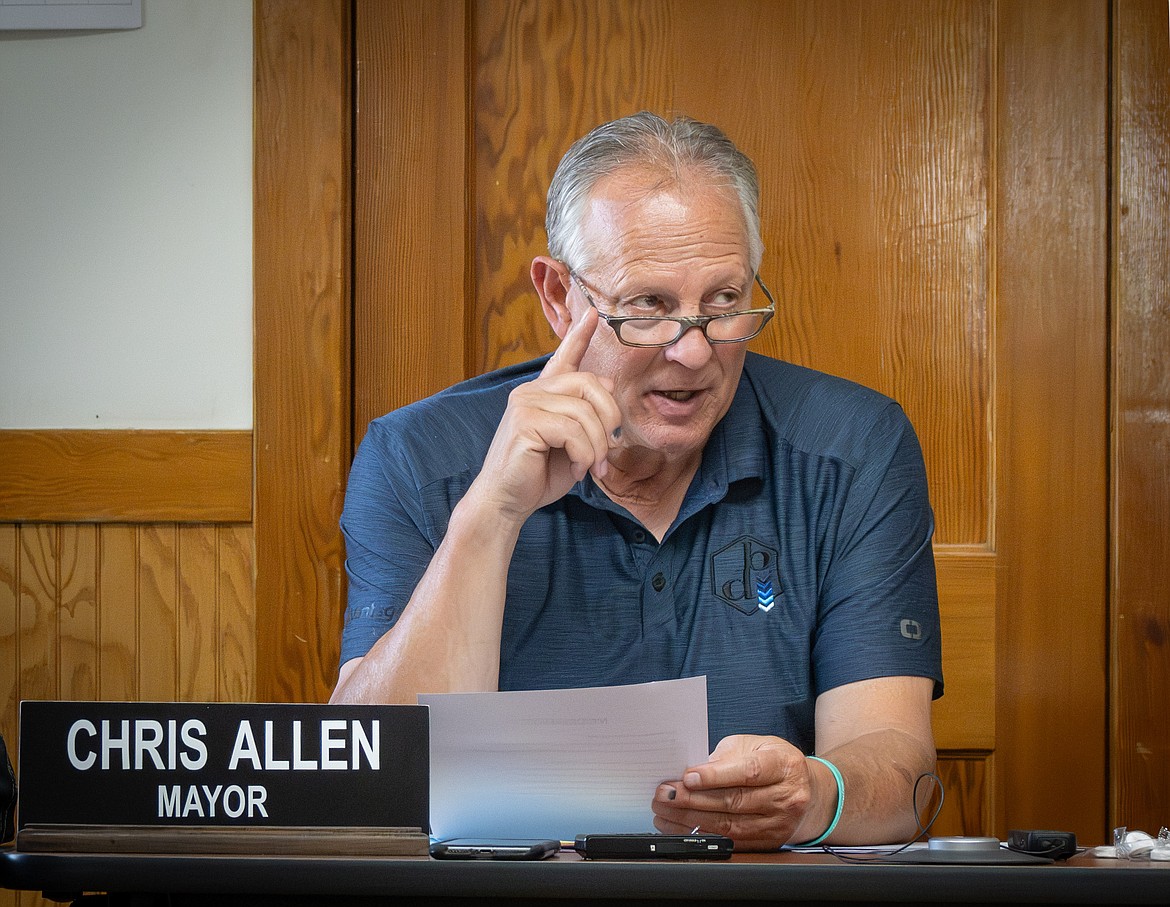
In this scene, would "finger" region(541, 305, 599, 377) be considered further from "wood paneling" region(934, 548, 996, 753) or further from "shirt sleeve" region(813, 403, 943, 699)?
"wood paneling" region(934, 548, 996, 753)

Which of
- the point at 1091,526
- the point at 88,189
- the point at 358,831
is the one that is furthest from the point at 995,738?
the point at 88,189

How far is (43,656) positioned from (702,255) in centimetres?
124

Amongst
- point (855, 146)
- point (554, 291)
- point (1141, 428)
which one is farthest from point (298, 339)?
point (1141, 428)

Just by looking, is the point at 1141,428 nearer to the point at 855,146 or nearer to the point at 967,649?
the point at 967,649

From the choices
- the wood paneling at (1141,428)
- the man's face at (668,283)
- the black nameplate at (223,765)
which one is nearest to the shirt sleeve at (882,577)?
the man's face at (668,283)

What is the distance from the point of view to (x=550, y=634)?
1562 millimetres

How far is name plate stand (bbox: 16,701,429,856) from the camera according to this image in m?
0.92

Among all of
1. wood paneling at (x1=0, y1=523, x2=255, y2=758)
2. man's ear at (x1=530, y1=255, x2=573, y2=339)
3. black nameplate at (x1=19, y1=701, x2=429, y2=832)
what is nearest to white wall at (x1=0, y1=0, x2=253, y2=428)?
wood paneling at (x1=0, y1=523, x2=255, y2=758)

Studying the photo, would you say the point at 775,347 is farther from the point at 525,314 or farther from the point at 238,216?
the point at 238,216

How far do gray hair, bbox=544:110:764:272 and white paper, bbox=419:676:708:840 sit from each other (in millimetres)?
744

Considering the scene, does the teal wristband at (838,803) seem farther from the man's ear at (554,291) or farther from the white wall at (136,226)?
the white wall at (136,226)

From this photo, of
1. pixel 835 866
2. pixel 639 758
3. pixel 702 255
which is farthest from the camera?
pixel 702 255

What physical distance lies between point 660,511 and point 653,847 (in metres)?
0.76

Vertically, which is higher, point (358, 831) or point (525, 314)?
point (525, 314)
